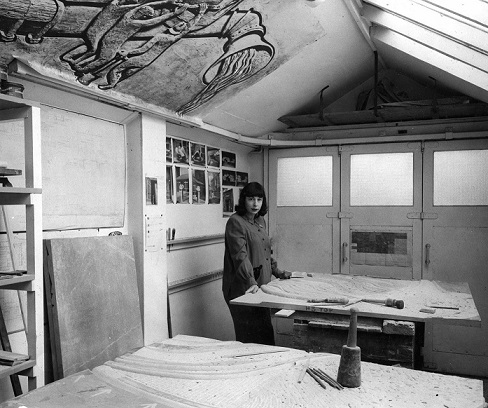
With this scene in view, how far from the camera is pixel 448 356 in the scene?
486 cm

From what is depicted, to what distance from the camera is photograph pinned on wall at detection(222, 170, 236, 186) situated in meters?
5.10

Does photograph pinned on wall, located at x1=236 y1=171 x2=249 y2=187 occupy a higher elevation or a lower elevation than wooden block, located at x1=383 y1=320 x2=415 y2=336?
higher

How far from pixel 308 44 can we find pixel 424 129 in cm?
201

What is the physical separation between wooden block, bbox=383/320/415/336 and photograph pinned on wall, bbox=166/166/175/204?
2098 millimetres

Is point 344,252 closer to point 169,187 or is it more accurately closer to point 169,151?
point 169,187

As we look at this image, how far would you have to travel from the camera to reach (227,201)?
5156 mm

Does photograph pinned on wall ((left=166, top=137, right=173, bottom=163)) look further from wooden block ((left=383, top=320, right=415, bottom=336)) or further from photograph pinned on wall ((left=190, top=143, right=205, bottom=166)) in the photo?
wooden block ((left=383, top=320, right=415, bottom=336))

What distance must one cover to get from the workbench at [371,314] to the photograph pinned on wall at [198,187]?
124 centimetres

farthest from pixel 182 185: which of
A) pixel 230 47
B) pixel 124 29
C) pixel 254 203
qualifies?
pixel 124 29

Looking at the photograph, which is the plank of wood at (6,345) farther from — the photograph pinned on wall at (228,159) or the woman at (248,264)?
the photograph pinned on wall at (228,159)

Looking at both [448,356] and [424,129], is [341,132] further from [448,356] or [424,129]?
[448,356]

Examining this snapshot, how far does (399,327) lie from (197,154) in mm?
2523

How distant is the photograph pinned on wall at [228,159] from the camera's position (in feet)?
16.7

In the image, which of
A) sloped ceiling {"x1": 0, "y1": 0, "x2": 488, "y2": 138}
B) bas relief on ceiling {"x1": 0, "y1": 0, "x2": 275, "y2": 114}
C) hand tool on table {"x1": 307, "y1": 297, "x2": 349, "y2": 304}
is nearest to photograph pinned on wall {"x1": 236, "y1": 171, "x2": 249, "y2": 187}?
sloped ceiling {"x1": 0, "y1": 0, "x2": 488, "y2": 138}
